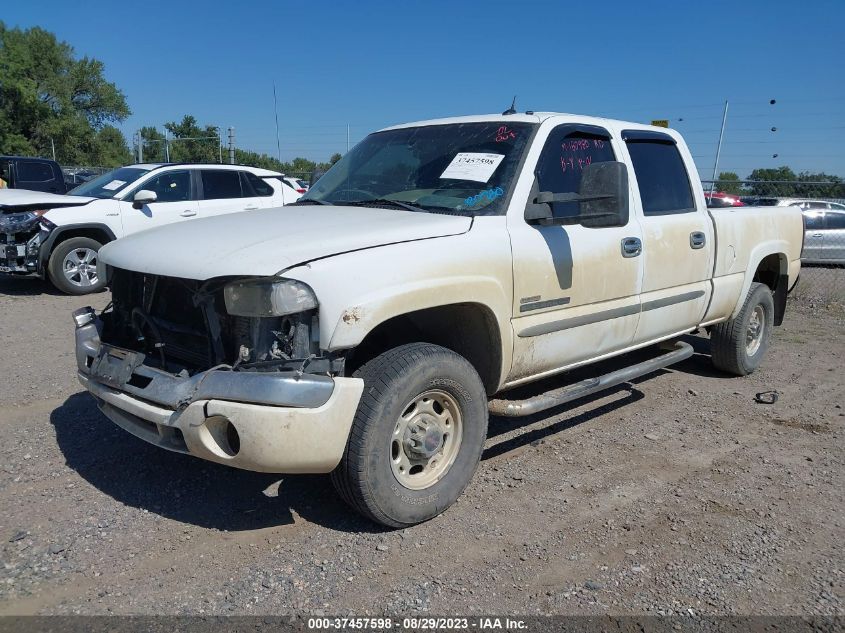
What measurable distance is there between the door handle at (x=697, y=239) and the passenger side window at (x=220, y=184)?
7464 mm

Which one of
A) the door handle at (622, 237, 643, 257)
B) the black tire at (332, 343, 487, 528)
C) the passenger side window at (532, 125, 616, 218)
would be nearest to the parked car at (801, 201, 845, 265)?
the door handle at (622, 237, 643, 257)

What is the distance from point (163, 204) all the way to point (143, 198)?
603 mm

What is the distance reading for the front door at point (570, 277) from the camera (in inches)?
143

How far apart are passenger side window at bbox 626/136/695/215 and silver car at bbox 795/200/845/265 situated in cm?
1044

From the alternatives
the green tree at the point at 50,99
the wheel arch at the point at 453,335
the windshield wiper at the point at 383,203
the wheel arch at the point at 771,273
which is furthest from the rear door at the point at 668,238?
the green tree at the point at 50,99

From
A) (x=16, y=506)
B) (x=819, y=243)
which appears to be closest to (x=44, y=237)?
(x=16, y=506)

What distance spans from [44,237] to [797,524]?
8966 mm

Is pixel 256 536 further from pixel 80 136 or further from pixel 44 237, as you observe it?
pixel 80 136

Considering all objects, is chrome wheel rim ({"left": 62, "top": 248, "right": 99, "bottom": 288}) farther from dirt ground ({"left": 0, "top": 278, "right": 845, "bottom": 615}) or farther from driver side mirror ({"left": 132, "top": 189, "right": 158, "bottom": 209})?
dirt ground ({"left": 0, "top": 278, "right": 845, "bottom": 615})

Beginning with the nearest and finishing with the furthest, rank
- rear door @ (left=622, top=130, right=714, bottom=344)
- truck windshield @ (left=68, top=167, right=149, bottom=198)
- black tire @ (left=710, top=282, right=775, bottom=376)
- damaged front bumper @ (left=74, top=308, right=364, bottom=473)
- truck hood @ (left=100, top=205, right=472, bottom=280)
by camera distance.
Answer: damaged front bumper @ (left=74, top=308, right=364, bottom=473) → truck hood @ (left=100, top=205, right=472, bottom=280) → rear door @ (left=622, top=130, right=714, bottom=344) → black tire @ (left=710, top=282, right=775, bottom=376) → truck windshield @ (left=68, top=167, right=149, bottom=198)

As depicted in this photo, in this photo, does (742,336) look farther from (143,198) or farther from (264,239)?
(143,198)

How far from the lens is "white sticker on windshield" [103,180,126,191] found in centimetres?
965

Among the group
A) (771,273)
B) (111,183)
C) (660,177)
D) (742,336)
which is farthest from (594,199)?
(111,183)

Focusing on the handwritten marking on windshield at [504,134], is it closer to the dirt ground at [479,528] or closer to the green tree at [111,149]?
the dirt ground at [479,528]
